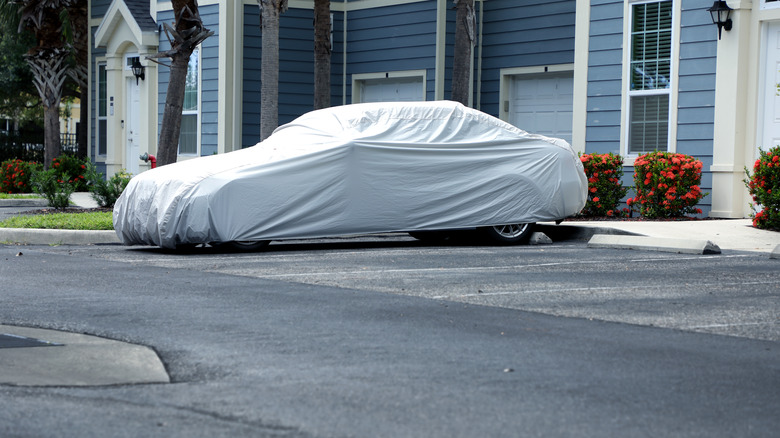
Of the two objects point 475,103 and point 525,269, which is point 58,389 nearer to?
point 525,269

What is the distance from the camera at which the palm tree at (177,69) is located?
1767cm

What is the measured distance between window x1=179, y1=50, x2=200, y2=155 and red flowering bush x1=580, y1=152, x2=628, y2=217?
1042cm

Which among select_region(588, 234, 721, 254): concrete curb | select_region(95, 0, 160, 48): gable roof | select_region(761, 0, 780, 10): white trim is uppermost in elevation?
select_region(95, 0, 160, 48): gable roof

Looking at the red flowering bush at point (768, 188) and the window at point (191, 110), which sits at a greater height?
the window at point (191, 110)

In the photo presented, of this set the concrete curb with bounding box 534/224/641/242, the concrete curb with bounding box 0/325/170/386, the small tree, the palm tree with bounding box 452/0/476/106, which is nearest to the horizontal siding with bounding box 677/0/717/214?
the concrete curb with bounding box 534/224/641/242

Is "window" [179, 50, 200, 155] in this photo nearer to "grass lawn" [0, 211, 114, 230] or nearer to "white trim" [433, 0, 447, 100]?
"white trim" [433, 0, 447, 100]

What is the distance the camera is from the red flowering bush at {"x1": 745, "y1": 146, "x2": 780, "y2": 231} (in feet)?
44.1

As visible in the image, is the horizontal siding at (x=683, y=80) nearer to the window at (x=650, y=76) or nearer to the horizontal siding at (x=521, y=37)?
the window at (x=650, y=76)

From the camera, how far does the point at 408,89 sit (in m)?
22.7

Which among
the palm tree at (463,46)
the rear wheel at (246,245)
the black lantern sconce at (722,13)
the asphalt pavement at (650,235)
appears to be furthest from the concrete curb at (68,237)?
the black lantern sconce at (722,13)

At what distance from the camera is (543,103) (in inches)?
818

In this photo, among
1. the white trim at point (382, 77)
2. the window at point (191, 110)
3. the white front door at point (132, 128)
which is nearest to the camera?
the white trim at point (382, 77)

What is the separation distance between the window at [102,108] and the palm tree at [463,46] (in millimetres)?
13139

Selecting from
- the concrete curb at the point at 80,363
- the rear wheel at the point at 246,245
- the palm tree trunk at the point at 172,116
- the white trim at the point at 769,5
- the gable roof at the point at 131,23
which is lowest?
the concrete curb at the point at 80,363
